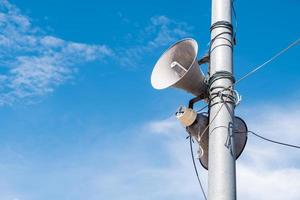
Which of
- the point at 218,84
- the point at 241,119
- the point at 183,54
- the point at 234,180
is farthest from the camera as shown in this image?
the point at 183,54

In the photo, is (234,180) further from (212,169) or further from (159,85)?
(159,85)

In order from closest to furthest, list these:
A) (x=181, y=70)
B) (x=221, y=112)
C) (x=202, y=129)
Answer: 1. (x=221, y=112)
2. (x=202, y=129)
3. (x=181, y=70)

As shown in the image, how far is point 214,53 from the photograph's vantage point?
5.61m

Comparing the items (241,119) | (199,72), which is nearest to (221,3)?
(199,72)

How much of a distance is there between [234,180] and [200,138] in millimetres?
777

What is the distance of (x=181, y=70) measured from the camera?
6.05 metres

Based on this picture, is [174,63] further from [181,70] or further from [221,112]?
[221,112]

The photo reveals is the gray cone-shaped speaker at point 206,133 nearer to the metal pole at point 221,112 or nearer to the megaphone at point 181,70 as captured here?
the metal pole at point 221,112

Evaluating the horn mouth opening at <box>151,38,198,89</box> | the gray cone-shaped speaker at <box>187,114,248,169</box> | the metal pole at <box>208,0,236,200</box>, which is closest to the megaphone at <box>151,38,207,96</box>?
the horn mouth opening at <box>151,38,198,89</box>

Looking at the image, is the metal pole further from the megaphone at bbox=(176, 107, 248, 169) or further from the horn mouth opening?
the horn mouth opening

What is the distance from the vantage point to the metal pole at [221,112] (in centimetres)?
484

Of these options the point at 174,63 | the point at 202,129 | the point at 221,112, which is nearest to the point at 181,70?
the point at 174,63

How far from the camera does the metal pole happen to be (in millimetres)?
4837

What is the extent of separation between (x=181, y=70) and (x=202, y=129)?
0.88m
